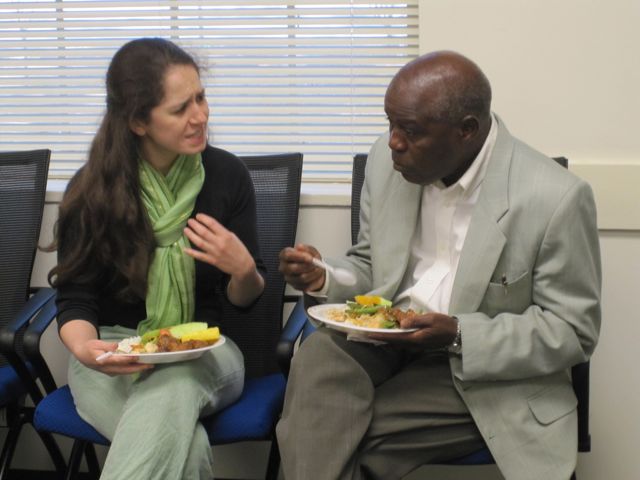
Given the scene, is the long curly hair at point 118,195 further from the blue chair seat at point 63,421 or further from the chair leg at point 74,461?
the chair leg at point 74,461

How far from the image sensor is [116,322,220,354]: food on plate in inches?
80.5

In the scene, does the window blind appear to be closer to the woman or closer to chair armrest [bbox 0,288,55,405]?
the woman

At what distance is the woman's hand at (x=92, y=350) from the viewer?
2043 mm

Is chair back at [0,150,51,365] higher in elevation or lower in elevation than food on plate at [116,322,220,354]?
higher

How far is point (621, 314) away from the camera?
2707mm

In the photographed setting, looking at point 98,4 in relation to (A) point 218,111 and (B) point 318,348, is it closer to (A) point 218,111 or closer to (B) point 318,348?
(A) point 218,111

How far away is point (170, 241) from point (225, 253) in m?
0.25

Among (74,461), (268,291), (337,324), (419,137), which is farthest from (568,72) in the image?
(74,461)

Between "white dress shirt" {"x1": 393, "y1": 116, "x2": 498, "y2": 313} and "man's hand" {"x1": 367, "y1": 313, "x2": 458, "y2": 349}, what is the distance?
0.69 feet

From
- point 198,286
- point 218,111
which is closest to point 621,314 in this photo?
point 198,286

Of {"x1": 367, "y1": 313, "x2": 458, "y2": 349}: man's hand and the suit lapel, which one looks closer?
{"x1": 367, "y1": 313, "x2": 458, "y2": 349}: man's hand

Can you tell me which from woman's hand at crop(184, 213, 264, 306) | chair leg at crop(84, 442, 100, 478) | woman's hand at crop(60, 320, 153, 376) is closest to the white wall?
woman's hand at crop(184, 213, 264, 306)

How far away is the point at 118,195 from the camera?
7.47 feet

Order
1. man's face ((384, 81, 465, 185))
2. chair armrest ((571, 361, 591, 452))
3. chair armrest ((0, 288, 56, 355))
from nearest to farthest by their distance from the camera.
→ man's face ((384, 81, 465, 185)) → chair armrest ((571, 361, 591, 452)) → chair armrest ((0, 288, 56, 355))
